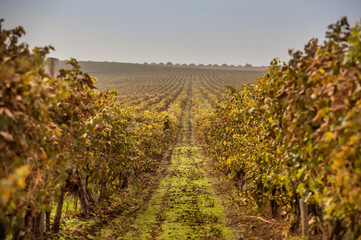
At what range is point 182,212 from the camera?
8391 mm

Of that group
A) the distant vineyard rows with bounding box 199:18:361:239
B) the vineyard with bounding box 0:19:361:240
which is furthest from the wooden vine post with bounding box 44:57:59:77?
the distant vineyard rows with bounding box 199:18:361:239

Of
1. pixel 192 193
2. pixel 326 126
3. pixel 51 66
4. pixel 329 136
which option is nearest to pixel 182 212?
pixel 192 193

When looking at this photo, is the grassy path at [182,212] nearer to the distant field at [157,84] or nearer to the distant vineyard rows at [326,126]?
the distant vineyard rows at [326,126]

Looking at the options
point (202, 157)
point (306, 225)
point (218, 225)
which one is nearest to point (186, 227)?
point (218, 225)

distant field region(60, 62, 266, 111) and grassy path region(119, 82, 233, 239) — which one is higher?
distant field region(60, 62, 266, 111)

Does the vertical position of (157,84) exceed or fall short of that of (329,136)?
it falls short

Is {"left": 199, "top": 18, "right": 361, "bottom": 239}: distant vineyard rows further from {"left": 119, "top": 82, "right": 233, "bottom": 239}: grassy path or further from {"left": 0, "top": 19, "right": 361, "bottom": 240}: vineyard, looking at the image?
{"left": 119, "top": 82, "right": 233, "bottom": 239}: grassy path

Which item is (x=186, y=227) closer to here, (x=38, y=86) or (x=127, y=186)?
(x=127, y=186)

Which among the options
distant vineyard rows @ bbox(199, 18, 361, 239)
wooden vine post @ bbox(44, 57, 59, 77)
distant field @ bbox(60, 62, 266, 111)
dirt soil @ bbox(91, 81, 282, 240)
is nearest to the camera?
distant vineyard rows @ bbox(199, 18, 361, 239)

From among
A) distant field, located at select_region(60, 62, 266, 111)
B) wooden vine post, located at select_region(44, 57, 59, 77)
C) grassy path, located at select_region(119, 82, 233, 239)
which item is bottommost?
grassy path, located at select_region(119, 82, 233, 239)

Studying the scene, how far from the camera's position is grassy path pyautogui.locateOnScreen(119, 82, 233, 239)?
6816mm

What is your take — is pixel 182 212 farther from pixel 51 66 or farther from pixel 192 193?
pixel 51 66

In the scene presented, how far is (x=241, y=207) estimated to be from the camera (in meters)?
8.63

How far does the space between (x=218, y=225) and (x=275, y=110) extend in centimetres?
373
